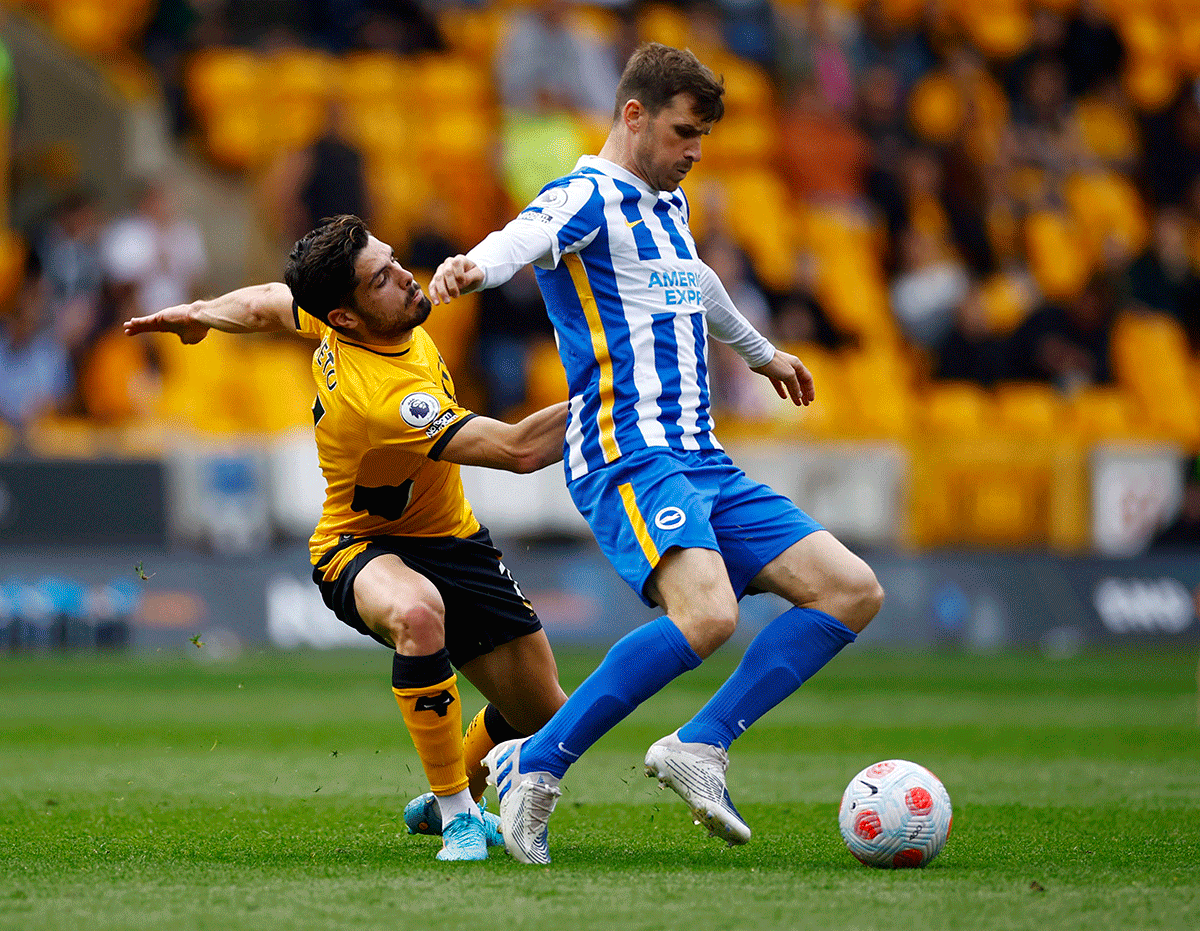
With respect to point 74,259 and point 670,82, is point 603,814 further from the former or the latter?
point 74,259

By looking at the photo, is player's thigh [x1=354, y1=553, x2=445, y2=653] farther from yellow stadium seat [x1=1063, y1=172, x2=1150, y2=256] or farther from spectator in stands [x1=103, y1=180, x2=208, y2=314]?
yellow stadium seat [x1=1063, y1=172, x2=1150, y2=256]

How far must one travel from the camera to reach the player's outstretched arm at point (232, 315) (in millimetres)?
5480

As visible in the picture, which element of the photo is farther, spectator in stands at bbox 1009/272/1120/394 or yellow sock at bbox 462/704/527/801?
spectator in stands at bbox 1009/272/1120/394

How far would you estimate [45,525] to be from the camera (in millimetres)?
12289

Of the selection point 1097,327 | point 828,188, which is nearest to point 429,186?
point 828,188

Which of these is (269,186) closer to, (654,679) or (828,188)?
(828,188)

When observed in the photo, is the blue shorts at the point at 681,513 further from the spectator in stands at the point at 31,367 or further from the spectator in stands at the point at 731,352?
the spectator in stands at the point at 31,367

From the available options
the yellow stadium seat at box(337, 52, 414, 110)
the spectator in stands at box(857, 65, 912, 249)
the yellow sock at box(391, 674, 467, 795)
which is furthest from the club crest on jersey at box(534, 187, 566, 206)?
the spectator in stands at box(857, 65, 912, 249)

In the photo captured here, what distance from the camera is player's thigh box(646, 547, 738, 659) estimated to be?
4.66 meters

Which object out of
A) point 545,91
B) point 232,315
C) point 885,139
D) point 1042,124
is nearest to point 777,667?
point 232,315

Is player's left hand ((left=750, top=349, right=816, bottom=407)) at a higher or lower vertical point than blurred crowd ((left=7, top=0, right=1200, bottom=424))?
lower

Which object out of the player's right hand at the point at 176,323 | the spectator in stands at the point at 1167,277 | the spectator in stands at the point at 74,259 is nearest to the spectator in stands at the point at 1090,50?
the spectator in stands at the point at 1167,277

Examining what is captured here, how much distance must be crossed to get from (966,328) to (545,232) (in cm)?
1157

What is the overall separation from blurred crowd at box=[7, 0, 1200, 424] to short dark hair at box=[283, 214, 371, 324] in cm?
908
